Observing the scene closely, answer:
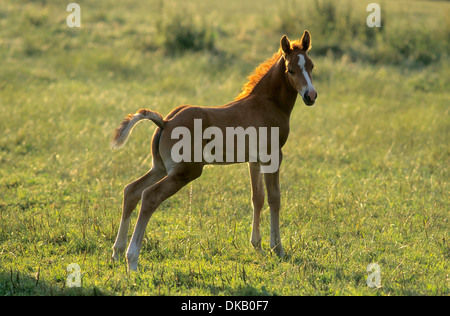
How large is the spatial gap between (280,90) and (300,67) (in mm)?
407

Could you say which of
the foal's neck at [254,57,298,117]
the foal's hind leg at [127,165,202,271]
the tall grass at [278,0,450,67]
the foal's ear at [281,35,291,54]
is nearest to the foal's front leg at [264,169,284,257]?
the foal's neck at [254,57,298,117]

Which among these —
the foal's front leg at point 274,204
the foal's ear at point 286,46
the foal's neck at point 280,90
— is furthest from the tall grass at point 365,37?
the foal's front leg at point 274,204

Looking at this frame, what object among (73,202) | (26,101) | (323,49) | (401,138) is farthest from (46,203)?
(323,49)

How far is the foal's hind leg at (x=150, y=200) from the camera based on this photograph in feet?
16.7

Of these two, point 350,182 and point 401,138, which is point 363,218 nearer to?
point 350,182

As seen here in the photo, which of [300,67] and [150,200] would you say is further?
[300,67]

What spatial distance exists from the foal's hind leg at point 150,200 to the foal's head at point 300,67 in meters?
1.31

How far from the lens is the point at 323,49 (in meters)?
17.8

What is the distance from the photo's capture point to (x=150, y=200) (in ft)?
16.8

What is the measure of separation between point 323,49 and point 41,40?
337 inches

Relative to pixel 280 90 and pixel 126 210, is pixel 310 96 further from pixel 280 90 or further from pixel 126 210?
pixel 126 210

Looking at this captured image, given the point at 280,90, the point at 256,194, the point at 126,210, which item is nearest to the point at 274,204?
the point at 256,194

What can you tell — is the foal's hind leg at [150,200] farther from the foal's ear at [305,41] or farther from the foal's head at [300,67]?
the foal's ear at [305,41]
